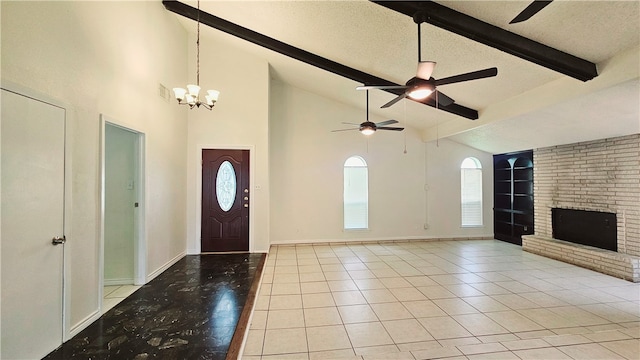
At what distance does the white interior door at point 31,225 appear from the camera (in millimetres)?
1929

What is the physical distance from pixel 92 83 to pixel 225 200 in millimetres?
3062

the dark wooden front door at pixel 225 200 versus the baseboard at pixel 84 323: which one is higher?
the dark wooden front door at pixel 225 200

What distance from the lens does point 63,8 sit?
2389 mm

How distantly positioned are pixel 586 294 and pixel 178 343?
4.88m

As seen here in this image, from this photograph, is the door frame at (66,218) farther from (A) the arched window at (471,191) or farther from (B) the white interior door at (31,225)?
(A) the arched window at (471,191)

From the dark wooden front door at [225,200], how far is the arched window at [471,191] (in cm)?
546

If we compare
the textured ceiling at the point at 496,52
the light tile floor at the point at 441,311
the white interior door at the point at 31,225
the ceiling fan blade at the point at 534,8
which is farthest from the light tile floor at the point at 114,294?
the ceiling fan blade at the point at 534,8

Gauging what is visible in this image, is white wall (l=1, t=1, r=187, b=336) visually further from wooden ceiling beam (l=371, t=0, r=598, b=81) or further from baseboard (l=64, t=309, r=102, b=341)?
wooden ceiling beam (l=371, t=0, r=598, b=81)

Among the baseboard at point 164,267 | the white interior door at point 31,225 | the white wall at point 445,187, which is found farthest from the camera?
the white wall at point 445,187

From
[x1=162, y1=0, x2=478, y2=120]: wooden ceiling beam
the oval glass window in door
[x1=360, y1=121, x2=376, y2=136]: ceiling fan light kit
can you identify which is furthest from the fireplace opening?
the oval glass window in door

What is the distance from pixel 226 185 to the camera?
5504 millimetres

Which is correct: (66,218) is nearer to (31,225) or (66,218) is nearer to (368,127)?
(31,225)

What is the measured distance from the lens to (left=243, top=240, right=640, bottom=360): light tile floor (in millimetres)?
2408

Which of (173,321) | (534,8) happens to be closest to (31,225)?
(173,321)
